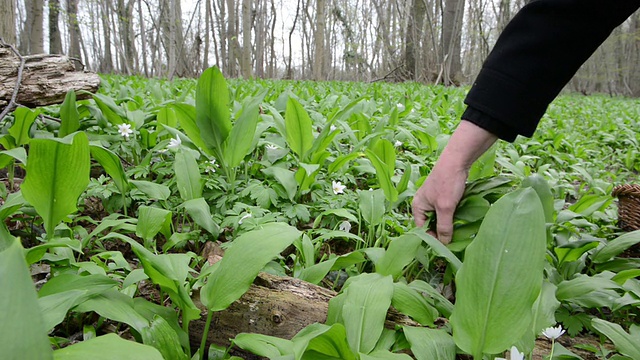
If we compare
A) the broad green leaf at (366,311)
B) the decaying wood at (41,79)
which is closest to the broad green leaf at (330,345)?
the broad green leaf at (366,311)

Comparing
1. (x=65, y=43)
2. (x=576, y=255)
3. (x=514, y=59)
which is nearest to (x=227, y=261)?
(x=514, y=59)

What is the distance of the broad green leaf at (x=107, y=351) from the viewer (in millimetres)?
690

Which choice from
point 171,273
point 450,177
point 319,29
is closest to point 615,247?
point 450,177

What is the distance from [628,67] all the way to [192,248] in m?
32.1

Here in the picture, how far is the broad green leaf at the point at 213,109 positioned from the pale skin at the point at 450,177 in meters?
0.99

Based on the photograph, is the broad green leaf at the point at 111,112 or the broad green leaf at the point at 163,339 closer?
the broad green leaf at the point at 163,339

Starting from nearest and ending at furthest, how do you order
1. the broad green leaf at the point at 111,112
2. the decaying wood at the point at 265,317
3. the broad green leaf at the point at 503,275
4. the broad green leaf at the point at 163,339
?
the broad green leaf at the point at 503,275 → the broad green leaf at the point at 163,339 → the decaying wood at the point at 265,317 → the broad green leaf at the point at 111,112

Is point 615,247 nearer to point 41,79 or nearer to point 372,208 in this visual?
point 372,208

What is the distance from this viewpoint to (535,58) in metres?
1.07

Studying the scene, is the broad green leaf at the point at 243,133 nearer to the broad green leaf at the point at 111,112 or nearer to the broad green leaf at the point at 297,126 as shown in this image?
the broad green leaf at the point at 297,126

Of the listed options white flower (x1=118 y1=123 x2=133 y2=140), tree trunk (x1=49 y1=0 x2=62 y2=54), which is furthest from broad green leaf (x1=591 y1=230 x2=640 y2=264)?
tree trunk (x1=49 y1=0 x2=62 y2=54)

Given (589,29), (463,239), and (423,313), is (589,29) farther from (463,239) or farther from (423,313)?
(423,313)

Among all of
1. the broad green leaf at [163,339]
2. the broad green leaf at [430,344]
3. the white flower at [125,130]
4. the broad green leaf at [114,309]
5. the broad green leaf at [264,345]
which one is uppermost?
the white flower at [125,130]

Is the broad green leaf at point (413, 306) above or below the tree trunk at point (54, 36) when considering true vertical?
below
